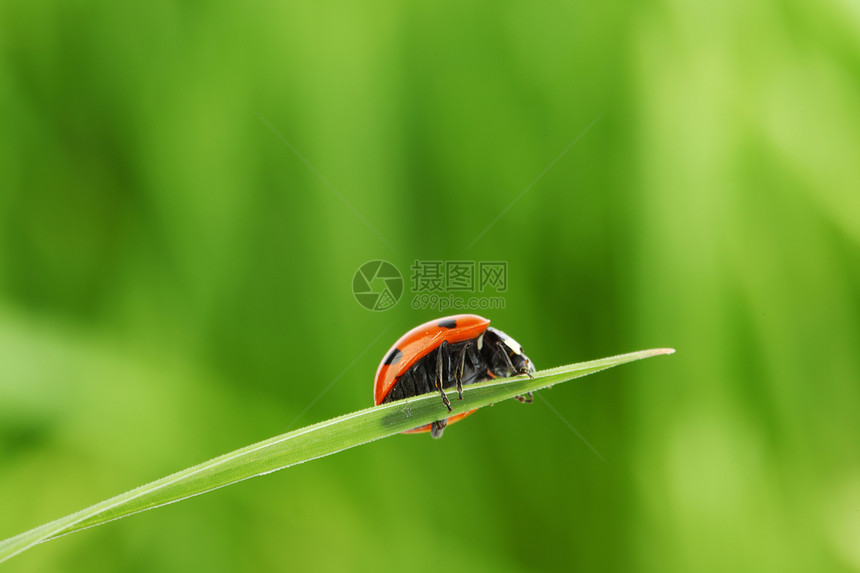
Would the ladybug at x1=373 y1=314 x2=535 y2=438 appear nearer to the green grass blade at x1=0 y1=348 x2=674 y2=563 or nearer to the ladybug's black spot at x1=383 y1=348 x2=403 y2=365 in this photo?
the ladybug's black spot at x1=383 y1=348 x2=403 y2=365

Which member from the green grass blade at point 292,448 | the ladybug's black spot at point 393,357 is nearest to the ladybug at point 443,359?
the ladybug's black spot at point 393,357

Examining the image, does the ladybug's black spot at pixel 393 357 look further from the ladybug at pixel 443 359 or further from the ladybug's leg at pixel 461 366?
the ladybug's leg at pixel 461 366

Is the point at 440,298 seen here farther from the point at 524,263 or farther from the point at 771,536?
the point at 771,536

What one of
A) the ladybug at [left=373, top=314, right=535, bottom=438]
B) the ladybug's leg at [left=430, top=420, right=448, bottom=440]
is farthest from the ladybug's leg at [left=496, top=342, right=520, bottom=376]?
the ladybug's leg at [left=430, top=420, right=448, bottom=440]

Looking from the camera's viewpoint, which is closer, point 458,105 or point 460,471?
point 460,471

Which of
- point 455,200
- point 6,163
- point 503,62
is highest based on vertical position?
point 503,62

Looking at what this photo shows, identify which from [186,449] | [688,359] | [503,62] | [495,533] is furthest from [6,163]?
[688,359]
